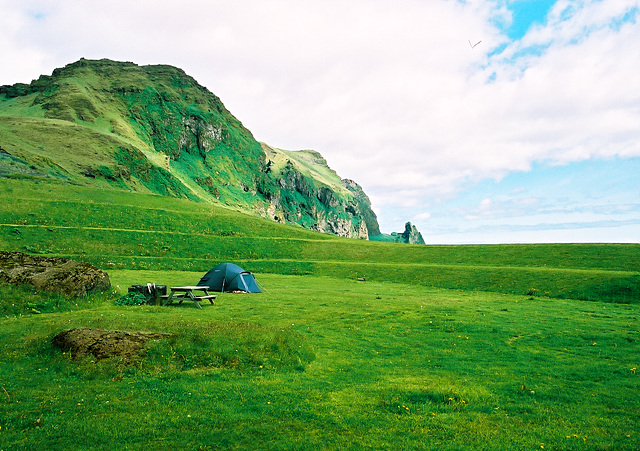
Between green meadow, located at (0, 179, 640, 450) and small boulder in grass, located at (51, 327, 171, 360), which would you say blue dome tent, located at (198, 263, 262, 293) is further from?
small boulder in grass, located at (51, 327, 171, 360)

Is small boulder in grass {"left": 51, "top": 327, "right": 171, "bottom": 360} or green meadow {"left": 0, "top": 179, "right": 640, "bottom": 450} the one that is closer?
green meadow {"left": 0, "top": 179, "right": 640, "bottom": 450}

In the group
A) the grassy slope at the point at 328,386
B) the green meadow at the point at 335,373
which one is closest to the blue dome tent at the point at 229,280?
the green meadow at the point at 335,373

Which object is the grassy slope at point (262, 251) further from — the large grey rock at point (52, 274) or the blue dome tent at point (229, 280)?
the large grey rock at point (52, 274)

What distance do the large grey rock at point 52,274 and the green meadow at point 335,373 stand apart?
0.91 metres

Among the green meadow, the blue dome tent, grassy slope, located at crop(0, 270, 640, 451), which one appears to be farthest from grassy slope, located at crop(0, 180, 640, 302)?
grassy slope, located at crop(0, 270, 640, 451)

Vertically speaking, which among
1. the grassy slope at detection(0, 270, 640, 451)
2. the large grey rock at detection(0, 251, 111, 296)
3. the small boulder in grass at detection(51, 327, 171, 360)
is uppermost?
the large grey rock at detection(0, 251, 111, 296)

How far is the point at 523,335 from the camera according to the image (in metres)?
20.1

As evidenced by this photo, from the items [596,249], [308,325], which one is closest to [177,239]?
[308,325]

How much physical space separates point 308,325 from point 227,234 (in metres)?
49.0

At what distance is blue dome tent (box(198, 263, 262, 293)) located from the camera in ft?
117

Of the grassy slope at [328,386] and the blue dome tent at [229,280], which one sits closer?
the grassy slope at [328,386]

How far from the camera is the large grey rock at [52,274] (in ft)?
79.0

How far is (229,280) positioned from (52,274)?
47.2 ft

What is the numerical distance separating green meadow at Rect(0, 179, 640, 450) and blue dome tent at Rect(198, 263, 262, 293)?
165 centimetres
